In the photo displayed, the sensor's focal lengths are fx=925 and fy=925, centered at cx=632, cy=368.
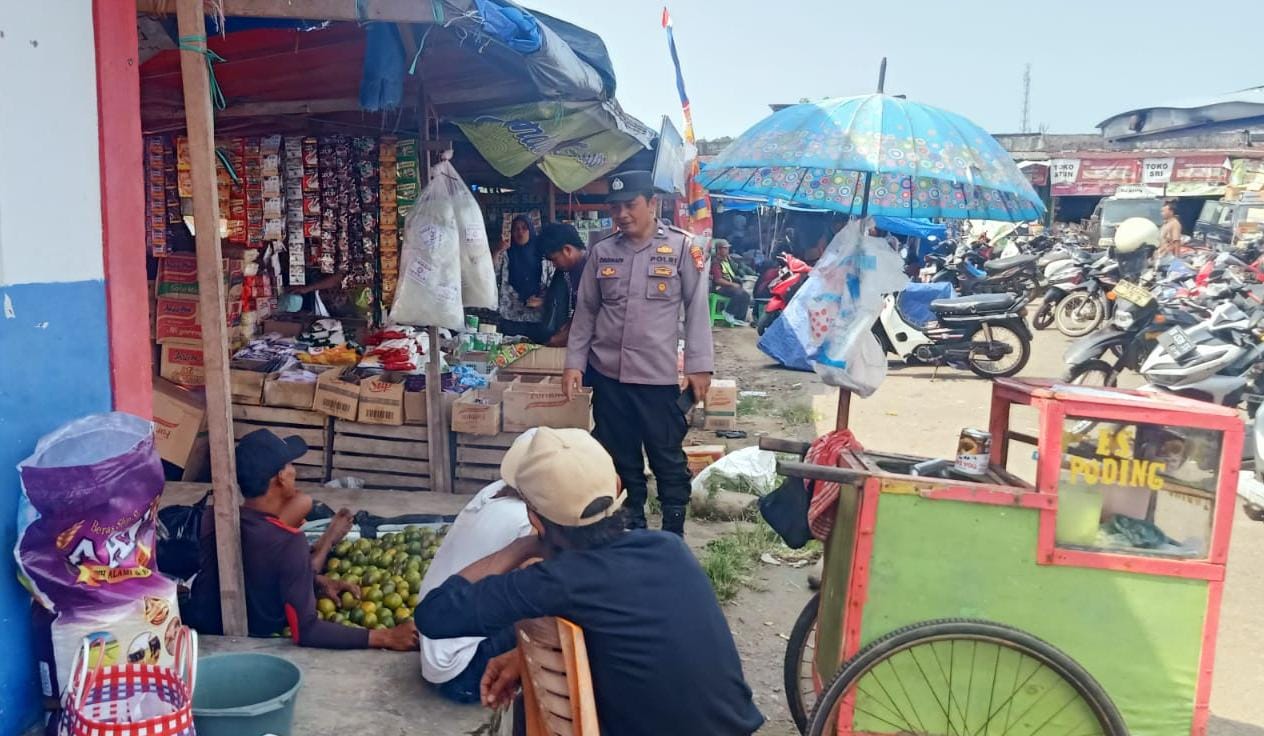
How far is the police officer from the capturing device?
15.9 ft

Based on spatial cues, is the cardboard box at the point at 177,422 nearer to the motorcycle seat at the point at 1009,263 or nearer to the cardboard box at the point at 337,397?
the cardboard box at the point at 337,397

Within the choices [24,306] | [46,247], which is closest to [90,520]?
[24,306]

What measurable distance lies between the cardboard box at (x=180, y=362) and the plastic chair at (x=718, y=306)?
36.0ft

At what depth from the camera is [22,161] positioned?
2598 mm

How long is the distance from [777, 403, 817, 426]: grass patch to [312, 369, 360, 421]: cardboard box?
4.55 meters

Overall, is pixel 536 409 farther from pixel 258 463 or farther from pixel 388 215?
pixel 258 463

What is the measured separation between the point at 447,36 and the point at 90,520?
3.25 metres

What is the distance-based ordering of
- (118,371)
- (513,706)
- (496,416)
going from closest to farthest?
(513,706) → (118,371) → (496,416)

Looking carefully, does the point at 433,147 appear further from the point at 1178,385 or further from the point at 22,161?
the point at 1178,385

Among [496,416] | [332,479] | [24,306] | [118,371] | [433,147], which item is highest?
[433,147]

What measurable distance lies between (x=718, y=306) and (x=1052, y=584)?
14.2 metres

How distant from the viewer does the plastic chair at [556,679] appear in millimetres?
1895

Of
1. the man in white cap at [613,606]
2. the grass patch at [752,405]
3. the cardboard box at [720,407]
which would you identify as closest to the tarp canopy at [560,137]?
the cardboard box at [720,407]

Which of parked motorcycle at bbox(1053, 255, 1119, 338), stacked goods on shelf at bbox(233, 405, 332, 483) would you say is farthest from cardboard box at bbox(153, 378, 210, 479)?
parked motorcycle at bbox(1053, 255, 1119, 338)
